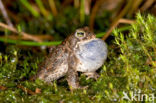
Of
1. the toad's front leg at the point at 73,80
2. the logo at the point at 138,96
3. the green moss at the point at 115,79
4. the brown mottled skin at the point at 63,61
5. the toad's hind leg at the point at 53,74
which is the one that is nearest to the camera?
the logo at the point at 138,96

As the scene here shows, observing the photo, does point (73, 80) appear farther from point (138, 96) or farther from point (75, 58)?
point (138, 96)

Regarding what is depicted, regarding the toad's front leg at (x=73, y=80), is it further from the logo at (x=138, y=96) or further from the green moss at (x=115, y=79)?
the logo at (x=138, y=96)

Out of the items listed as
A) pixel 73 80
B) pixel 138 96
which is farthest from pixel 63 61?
pixel 138 96

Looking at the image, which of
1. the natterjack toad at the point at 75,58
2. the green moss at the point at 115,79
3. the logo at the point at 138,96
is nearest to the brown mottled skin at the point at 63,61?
the natterjack toad at the point at 75,58

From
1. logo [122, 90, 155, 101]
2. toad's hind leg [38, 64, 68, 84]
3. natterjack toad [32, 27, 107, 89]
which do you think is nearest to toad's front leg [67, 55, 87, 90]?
natterjack toad [32, 27, 107, 89]

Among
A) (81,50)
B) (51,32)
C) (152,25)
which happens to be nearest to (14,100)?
(81,50)

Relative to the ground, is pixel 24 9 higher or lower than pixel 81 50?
higher

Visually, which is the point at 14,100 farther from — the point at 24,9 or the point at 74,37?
the point at 24,9

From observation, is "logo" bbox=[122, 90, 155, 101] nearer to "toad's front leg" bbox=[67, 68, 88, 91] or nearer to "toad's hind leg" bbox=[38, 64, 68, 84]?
"toad's front leg" bbox=[67, 68, 88, 91]

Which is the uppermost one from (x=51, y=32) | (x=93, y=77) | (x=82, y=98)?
(x=51, y=32)
